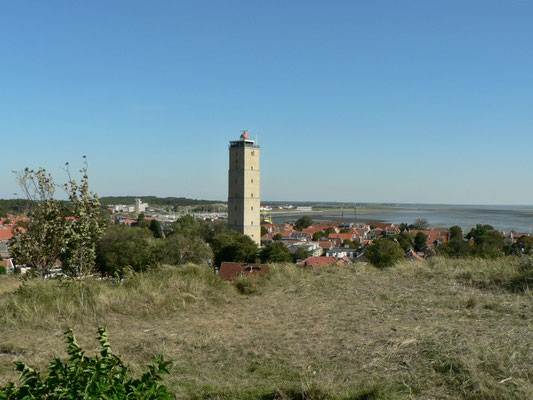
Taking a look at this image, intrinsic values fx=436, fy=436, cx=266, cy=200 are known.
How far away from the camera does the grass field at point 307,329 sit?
3.50 metres

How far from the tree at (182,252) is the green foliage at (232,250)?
414 cm

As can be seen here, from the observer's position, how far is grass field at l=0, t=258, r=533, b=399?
138 inches

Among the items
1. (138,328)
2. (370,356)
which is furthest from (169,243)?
(370,356)

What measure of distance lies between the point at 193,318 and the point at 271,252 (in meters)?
27.1

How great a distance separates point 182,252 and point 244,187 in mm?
32021

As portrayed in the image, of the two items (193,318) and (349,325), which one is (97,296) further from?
(349,325)

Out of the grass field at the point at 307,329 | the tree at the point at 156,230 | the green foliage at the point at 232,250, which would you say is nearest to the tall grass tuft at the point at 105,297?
the grass field at the point at 307,329

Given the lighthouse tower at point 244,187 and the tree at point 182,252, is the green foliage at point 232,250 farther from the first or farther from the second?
the lighthouse tower at point 244,187

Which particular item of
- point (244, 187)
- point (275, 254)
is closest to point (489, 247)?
point (275, 254)

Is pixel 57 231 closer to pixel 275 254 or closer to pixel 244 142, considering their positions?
pixel 275 254

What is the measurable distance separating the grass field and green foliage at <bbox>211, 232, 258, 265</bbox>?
27437mm

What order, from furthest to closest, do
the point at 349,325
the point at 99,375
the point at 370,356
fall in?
the point at 349,325 → the point at 370,356 → the point at 99,375

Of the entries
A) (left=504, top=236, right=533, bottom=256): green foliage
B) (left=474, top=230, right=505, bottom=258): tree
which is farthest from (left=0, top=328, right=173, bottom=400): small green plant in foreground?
(left=474, top=230, right=505, bottom=258): tree

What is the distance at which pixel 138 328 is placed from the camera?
17.9 feet
